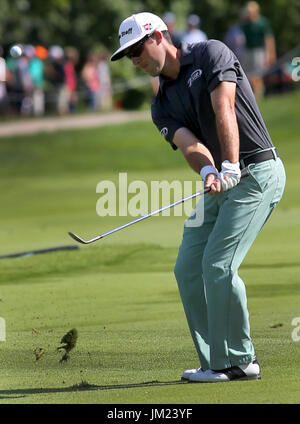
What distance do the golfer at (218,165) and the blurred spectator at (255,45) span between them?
17.6m

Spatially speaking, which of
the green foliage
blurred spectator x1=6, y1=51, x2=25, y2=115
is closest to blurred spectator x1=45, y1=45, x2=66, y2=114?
blurred spectator x1=6, y1=51, x2=25, y2=115

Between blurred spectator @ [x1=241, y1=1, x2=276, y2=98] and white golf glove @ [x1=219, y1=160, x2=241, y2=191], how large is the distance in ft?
58.9

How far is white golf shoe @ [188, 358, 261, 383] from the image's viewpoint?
21.7 ft

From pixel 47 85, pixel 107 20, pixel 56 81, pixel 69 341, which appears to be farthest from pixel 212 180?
pixel 107 20

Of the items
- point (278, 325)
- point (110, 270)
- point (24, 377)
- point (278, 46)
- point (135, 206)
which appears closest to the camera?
point (24, 377)

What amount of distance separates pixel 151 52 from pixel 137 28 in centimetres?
17

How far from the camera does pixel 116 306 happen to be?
31.4 feet

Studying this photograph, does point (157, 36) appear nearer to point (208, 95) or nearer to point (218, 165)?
point (208, 95)

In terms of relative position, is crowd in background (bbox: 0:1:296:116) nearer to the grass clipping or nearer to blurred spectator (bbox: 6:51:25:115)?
blurred spectator (bbox: 6:51:25:115)

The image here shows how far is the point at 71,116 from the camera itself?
2838 cm

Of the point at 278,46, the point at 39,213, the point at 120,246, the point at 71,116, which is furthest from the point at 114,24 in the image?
the point at 120,246

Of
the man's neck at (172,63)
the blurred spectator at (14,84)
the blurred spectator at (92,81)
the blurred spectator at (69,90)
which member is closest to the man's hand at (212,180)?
the man's neck at (172,63)

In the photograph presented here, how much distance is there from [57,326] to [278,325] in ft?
5.66

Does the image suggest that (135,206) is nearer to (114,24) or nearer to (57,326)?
(57,326)
